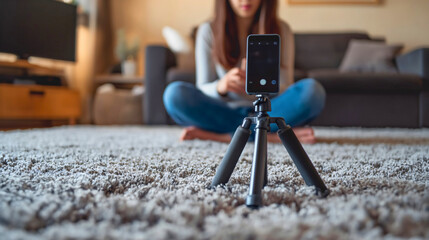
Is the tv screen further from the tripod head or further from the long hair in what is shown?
the tripod head

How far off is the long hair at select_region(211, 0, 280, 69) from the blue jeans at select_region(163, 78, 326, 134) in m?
0.17

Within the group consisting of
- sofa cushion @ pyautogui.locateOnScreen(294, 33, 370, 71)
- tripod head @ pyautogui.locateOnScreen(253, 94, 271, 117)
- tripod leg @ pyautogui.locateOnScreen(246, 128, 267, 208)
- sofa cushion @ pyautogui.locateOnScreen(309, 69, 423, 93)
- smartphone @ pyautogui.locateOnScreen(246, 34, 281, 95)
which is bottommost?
tripod leg @ pyautogui.locateOnScreen(246, 128, 267, 208)

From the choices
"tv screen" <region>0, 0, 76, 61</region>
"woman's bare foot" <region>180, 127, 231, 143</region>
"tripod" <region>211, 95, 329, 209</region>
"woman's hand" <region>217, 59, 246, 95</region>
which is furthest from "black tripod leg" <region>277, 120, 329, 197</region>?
"tv screen" <region>0, 0, 76, 61</region>

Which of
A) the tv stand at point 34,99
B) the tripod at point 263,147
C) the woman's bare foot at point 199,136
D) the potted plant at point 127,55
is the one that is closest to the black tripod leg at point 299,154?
the tripod at point 263,147

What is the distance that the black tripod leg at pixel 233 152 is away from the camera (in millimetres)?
→ 447

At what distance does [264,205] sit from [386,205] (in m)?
0.15

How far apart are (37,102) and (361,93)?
205 centimetres

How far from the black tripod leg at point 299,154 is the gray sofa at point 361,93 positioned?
5.30 ft

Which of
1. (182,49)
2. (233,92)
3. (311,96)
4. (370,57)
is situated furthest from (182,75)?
(370,57)

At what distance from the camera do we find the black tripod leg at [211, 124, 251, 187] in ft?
1.47

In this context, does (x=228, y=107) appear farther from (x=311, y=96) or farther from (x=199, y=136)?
(x=311, y=96)

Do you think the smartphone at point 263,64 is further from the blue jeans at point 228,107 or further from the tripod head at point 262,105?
the blue jeans at point 228,107

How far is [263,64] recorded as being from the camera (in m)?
0.45

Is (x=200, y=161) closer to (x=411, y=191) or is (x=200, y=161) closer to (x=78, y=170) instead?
(x=78, y=170)
